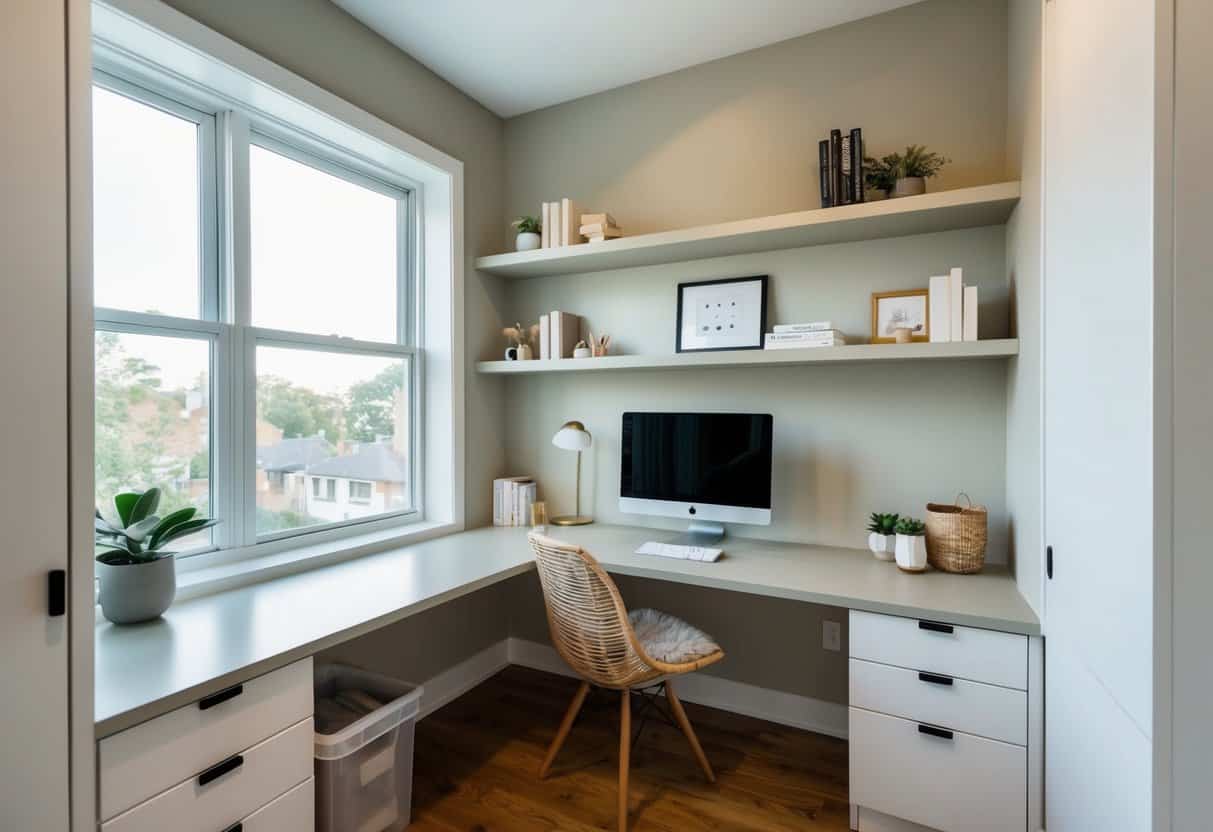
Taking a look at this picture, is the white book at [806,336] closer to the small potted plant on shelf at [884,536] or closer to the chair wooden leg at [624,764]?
the small potted plant on shelf at [884,536]

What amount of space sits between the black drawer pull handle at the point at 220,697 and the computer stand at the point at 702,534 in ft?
5.07

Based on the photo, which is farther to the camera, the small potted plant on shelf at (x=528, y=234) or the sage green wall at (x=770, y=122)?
the small potted plant on shelf at (x=528, y=234)

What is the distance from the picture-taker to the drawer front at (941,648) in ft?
5.19

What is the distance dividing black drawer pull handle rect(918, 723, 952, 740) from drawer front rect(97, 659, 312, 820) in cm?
162

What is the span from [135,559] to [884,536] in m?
2.24

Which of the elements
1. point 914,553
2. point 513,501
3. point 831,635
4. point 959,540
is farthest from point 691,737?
point 513,501

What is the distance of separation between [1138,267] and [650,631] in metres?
1.69

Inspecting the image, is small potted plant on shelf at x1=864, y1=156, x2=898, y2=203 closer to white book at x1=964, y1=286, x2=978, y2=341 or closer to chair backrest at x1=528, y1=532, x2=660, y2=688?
white book at x1=964, y1=286, x2=978, y2=341

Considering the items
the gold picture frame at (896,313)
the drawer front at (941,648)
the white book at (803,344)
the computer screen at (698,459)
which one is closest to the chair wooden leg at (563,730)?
the computer screen at (698,459)

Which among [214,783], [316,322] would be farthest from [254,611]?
[316,322]

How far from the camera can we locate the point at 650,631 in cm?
214

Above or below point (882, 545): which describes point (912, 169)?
above

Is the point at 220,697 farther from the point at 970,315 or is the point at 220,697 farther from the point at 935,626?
the point at 970,315

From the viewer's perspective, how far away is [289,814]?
1.41 meters
